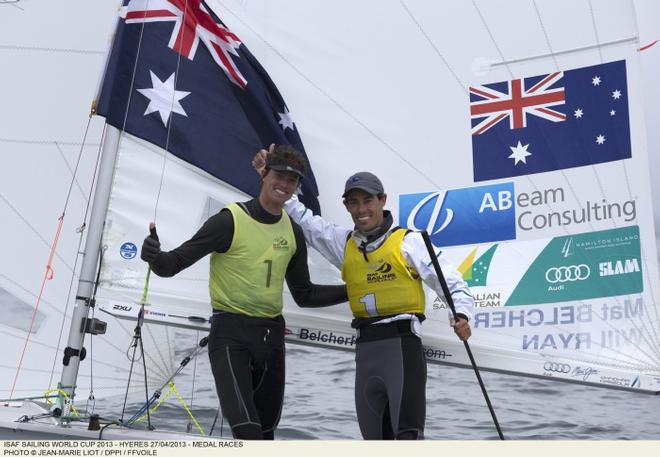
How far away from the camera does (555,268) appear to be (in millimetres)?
3969

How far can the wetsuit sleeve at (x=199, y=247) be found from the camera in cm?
317

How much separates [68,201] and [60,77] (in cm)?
66

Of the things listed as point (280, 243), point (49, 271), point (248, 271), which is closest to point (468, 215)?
point (280, 243)

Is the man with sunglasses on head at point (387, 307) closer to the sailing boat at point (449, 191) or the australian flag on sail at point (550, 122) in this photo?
the sailing boat at point (449, 191)

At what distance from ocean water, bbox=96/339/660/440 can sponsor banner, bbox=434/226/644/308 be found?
A: 1.71 m

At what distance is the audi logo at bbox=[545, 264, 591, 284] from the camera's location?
3936mm

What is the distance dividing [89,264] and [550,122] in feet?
7.28

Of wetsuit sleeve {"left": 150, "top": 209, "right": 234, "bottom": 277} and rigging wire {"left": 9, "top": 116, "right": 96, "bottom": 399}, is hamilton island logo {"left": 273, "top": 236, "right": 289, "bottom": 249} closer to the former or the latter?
wetsuit sleeve {"left": 150, "top": 209, "right": 234, "bottom": 277}

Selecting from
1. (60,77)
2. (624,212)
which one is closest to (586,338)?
(624,212)

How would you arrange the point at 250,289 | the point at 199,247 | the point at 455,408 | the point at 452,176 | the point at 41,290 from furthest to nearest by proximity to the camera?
the point at 455,408, the point at 41,290, the point at 452,176, the point at 250,289, the point at 199,247

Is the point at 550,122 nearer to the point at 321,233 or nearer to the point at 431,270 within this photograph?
the point at 431,270

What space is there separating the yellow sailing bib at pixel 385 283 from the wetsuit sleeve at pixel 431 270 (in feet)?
0.11

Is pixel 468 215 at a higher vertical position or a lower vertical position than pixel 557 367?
higher

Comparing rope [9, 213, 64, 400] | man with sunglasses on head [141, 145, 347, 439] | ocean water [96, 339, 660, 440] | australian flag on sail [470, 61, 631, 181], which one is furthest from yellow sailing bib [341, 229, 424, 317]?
rope [9, 213, 64, 400]
